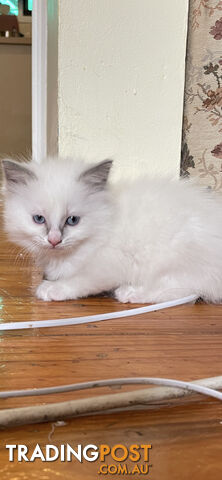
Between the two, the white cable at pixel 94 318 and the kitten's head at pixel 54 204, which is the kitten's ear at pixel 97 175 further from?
the white cable at pixel 94 318

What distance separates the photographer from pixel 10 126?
5012 mm

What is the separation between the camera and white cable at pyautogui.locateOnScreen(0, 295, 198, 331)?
3.86 feet

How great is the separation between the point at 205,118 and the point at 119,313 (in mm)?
1054

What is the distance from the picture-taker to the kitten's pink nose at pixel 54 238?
1284mm

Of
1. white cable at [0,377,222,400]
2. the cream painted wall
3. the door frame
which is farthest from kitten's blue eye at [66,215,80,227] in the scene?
the door frame

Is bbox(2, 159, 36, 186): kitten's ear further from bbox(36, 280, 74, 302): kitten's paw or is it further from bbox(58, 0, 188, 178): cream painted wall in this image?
bbox(58, 0, 188, 178): cream painted wall

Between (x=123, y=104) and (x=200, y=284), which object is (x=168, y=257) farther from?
(x=123, y=104)

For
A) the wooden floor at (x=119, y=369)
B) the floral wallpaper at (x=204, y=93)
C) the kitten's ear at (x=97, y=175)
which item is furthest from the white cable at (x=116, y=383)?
the floral wallpaper at (x=204, y=93)

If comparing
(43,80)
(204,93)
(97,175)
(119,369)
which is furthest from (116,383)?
(43,80)

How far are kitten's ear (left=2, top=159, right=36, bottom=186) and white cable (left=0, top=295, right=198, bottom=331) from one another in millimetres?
431

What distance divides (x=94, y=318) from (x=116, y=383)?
16.2 inches

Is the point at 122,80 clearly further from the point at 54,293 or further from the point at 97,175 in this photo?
the point at 54,293

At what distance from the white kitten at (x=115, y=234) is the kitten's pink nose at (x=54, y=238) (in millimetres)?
41

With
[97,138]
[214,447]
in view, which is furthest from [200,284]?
[97,138]
